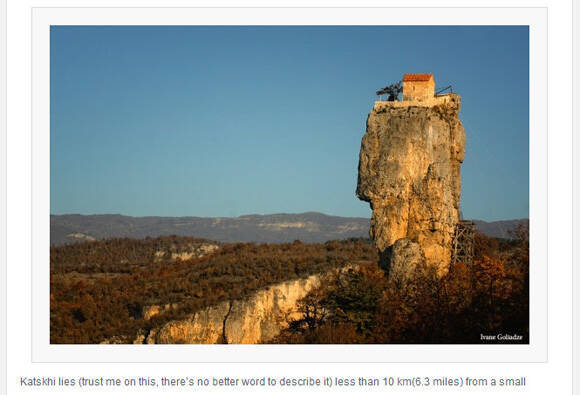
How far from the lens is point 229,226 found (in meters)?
90.3

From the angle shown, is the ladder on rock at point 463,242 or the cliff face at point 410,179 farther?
the ladder on rock at point 463,242

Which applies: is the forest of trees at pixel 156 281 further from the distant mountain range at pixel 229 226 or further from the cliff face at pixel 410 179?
the distant mountain range at pixel 229 226

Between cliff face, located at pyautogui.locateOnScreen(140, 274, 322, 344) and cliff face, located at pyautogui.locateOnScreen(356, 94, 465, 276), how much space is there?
15.6 ft

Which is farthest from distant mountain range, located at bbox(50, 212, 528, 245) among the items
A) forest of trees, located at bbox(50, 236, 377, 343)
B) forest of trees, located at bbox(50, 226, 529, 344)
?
forest of trees, located at bbox(50, 226, 529, 344)

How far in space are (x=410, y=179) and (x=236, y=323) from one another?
377 inches

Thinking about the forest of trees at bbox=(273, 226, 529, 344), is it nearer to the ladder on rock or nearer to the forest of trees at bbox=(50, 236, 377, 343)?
the ladder on rock

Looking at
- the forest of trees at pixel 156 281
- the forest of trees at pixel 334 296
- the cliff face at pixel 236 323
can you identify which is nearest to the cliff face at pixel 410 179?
the forest of trees at pixel 334 296

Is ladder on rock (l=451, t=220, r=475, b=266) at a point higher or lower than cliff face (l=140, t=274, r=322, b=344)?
higher

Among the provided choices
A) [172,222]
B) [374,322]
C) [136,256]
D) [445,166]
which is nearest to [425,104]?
[445,166]

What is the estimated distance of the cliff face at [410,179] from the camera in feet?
103

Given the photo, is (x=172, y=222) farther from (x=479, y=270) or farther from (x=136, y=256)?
(x=479, y=270)

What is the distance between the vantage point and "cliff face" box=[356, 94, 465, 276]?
31.5 meters

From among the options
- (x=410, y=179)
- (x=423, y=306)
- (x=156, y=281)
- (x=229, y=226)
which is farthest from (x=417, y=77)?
(x=229, y=226)

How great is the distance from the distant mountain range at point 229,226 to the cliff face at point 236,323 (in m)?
49.1
